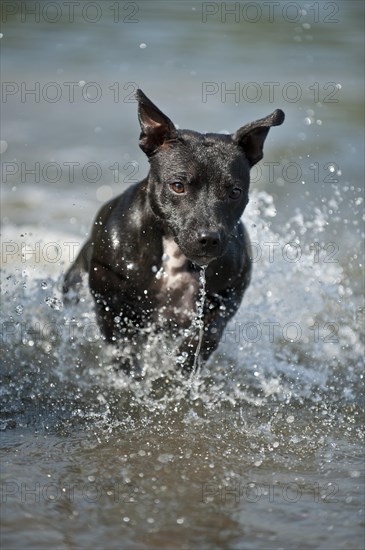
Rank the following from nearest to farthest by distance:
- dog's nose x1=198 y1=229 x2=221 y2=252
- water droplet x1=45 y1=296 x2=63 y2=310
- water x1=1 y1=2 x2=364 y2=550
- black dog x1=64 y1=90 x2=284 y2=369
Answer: water x1=1 y1=2 x2=364 y2=550 → dog's nose x1=198 y1=229 x2=221 y2=252 → black dog x1=64 y1=90 x2=284 y2=369 → water droplet x1=45 y1=296 x2=63 y2=310

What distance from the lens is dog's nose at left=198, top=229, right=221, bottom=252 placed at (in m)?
5.36

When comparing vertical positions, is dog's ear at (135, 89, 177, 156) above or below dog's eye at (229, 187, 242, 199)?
above

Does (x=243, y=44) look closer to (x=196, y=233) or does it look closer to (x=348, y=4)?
(x=348, y=4)

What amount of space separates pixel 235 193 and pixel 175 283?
2.46ft

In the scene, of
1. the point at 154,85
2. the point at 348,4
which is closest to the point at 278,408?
the point at 154,85

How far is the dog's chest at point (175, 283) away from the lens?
6086mm

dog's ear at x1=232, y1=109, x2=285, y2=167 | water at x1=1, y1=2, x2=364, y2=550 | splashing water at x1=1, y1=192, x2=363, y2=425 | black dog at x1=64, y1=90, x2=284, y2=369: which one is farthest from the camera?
splashing water at x1=1, y1=192, x2=363, y2=425

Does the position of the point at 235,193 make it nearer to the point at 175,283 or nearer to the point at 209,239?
the point at 209,239

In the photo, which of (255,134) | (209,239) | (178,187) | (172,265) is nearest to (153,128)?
(178,187)

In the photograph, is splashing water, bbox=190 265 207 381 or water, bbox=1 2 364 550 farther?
splashing water, bbox=190 265 207 381

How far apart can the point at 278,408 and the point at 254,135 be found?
1.65 meters

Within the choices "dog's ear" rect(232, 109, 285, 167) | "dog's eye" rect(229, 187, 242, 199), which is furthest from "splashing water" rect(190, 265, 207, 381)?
"dog's ear" rect(232, 109, 285, 167)

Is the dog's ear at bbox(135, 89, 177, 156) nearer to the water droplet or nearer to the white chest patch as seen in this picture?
the white chest patch

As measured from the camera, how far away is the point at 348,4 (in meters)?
15.6
